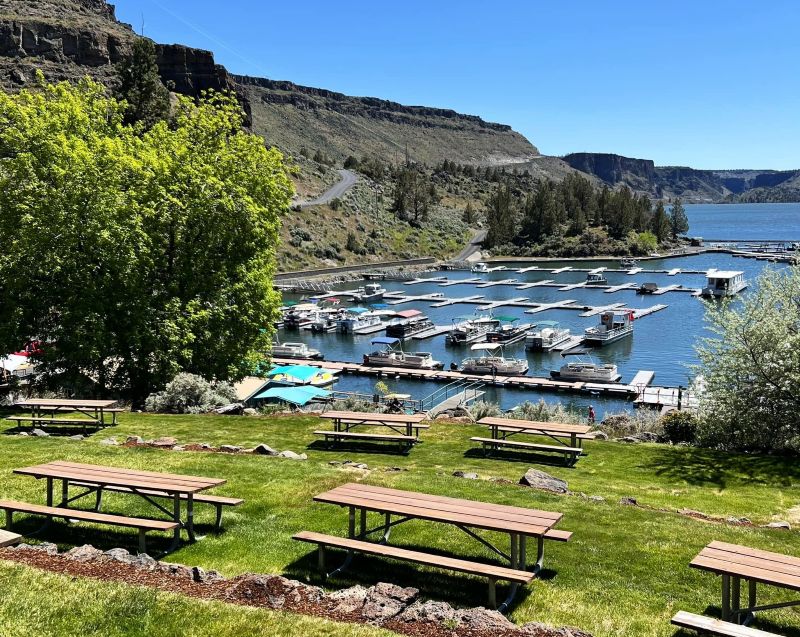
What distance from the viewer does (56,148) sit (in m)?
22.8

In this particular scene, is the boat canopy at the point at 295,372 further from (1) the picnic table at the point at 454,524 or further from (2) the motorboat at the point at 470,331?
(1) the picnic table at the point at 454,524

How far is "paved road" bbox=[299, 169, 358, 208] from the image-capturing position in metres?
131

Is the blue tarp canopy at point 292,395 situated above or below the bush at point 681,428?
below

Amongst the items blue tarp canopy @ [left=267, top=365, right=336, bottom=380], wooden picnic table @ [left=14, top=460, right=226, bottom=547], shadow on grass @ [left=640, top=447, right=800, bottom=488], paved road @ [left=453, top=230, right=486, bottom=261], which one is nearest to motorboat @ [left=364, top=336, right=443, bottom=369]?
blue tarp canopy @ [left=267, top=365, right=336, bottom=380]

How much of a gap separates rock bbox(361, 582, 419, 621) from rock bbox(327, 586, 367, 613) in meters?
0.06

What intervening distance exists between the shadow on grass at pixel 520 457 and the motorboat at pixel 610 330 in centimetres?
4752

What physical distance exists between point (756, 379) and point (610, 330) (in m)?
46.5

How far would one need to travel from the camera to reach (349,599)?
25.0 feet

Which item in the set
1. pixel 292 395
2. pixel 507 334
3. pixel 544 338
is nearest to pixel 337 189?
pixel 507 334

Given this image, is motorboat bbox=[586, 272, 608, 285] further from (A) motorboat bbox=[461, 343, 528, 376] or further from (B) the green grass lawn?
(B) the green grass lawn

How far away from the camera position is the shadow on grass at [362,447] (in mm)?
16469

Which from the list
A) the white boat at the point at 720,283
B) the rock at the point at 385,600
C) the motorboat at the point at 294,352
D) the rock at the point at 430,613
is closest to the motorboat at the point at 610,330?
the white boat at the point at 720,283

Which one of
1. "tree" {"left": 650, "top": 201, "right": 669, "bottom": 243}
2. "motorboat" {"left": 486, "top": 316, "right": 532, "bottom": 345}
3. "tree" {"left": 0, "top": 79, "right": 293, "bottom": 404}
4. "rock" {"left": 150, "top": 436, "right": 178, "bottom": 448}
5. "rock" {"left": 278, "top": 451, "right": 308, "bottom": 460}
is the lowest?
"motorboat" {"left": 486, "top": 316, "right": 532, "bottom": 345}

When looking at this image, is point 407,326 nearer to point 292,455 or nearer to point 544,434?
point 544,434
